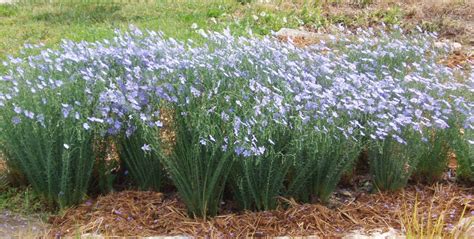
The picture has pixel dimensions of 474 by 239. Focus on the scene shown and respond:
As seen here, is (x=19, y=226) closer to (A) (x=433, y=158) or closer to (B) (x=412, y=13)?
(A) (x=433, y=158)

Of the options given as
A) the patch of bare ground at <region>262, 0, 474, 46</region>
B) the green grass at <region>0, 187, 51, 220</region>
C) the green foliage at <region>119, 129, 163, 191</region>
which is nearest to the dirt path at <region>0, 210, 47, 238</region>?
the green grass at <region>0, 187, 51, 220</region>

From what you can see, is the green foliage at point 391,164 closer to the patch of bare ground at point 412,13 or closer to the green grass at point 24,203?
the green grass at point 24,203

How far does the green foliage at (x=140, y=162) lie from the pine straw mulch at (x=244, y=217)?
0.12 metres

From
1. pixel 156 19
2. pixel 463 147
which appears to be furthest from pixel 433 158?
pixel 156 19

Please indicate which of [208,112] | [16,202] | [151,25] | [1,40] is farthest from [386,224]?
[1,40]

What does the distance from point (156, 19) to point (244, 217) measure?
555cm

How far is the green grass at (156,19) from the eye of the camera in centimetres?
827

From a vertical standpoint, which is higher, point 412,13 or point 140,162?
point 412,13

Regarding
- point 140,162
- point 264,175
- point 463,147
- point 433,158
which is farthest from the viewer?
point 433,158

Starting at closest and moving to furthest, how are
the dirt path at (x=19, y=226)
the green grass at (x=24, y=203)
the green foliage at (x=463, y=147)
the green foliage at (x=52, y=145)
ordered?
the dirt path at (x=19, y=226), the green foliage at (x=52, y=145), the green grass at (x=24, y=203), the green foliage at (x=463, y=147)

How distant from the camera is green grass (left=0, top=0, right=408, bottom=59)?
326 inches

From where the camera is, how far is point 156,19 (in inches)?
354

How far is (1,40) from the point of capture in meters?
8.41

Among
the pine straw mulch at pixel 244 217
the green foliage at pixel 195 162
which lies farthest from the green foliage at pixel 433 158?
the green foliage at pixel 195 162
